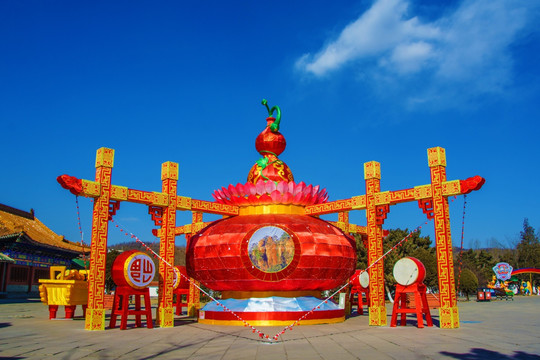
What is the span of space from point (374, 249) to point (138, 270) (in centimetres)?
794

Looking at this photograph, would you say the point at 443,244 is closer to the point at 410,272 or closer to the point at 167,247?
the point at 410,272

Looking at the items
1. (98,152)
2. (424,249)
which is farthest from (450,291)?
(424,249)

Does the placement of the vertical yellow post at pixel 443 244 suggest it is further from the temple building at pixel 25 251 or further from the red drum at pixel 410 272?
the temple building at pixel 25 251

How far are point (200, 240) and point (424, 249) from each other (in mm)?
29529

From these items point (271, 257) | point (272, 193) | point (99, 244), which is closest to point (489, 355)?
point (271, 257)

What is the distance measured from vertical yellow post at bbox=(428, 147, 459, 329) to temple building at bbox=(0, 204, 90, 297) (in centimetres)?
2702

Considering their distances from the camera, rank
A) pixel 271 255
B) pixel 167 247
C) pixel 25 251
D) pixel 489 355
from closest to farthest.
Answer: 1. pixel 489 355
2. pixel 271 255
3. pixel 167 247
4. pixel 25 251

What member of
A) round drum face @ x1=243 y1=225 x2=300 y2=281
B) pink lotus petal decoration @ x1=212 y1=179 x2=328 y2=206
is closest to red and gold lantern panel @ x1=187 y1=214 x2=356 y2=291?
round drum face @ x1=243 y1=225 x2=300 y2=281

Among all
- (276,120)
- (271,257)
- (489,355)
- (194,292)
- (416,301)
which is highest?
(276,120)

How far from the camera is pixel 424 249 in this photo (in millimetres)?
39688

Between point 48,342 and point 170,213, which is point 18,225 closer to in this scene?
point 170,213

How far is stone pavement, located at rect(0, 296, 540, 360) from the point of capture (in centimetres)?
823

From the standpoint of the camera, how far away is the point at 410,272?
45.1ft

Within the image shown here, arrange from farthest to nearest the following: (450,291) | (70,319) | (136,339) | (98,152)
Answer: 1. (70,319)
2. (98,152)
3. (450,291)
4. (136,339)
